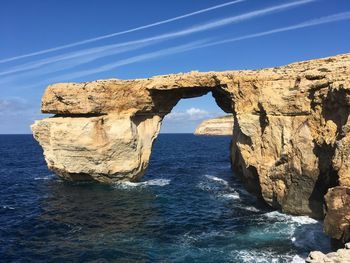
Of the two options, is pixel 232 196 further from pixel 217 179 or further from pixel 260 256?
pixel 260 256

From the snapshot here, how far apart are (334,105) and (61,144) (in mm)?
26862

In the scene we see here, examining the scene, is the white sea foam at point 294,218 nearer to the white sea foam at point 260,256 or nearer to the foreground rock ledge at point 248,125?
the foreground rock ledge at point 248,125


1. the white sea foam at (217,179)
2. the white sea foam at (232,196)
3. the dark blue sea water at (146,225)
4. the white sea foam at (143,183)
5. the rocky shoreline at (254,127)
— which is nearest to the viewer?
the dark blue sea water at (146,225)

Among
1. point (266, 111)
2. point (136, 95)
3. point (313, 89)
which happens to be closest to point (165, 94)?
point (136, 95)

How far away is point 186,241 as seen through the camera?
24578mm

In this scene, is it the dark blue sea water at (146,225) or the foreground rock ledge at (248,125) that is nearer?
the dark blue sea water at (146,225)

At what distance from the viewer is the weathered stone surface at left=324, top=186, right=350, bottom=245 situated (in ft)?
67.5

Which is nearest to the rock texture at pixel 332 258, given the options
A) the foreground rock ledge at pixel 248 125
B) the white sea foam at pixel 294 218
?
the foreground rock ledge at pixel 248 125

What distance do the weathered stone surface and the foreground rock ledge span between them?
55.2 inches

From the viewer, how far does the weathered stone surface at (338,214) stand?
20578mm

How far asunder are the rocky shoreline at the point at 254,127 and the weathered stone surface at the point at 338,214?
0.05 m

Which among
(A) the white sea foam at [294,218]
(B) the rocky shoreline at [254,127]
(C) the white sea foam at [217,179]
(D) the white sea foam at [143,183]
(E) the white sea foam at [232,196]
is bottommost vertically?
(A) the white sea foam at [294,218]

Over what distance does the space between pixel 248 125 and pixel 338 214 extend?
12702mm

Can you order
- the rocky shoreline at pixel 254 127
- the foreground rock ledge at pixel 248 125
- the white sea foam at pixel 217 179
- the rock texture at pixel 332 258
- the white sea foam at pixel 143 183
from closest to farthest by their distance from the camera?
the rock texture at pixel 332 258 → the rocky shoreline at pixel 254 127 → the foreground rock ledge at pixel 248 125 → the white sea foam at pixel 143 183 → the white sea foam at pixel 217 179
